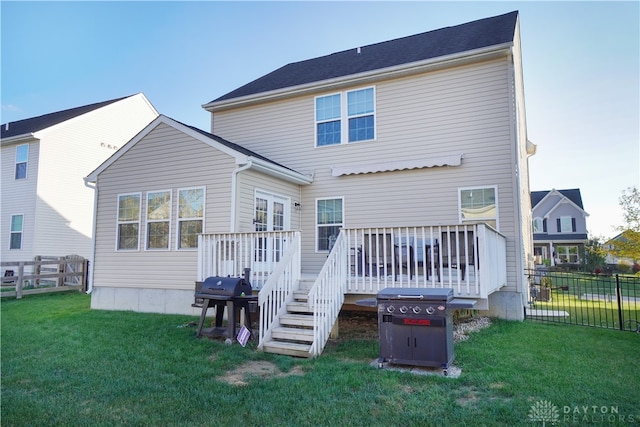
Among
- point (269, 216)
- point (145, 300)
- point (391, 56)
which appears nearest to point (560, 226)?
point (391, 56)

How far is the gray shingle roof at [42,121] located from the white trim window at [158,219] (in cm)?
1064

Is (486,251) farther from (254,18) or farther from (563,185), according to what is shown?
(563,185)

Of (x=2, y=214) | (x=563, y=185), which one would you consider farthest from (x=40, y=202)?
(x=563, y=185)

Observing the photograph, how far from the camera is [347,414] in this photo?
3480 mm

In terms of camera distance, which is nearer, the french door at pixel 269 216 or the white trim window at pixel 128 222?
the french door at pixel 269 216

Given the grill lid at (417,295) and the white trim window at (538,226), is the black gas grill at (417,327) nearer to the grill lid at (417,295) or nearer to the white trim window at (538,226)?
the grill lid at (417,295)

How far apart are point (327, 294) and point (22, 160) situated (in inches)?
666

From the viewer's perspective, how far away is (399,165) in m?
9.45

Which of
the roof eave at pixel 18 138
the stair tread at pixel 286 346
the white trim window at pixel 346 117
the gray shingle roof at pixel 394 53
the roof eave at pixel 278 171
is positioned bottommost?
the stair tread at pixel 286 346

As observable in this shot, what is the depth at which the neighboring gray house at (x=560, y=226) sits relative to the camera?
29747mm

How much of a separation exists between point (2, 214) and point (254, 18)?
538 inches

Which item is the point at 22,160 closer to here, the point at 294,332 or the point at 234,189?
the point at 234,189

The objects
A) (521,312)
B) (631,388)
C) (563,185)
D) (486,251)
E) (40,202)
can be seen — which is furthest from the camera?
(563,185)

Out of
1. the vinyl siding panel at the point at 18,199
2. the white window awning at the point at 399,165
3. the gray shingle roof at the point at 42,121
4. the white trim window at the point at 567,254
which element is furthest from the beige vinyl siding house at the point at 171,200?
the white trim window at the point at 567,254
